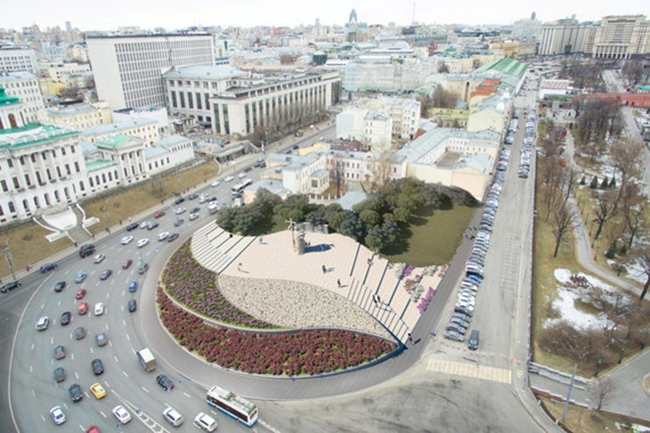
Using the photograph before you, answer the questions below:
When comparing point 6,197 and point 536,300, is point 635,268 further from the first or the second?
point 6,197

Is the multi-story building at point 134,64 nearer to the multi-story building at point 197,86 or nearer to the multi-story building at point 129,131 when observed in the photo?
the multi-story building at point 197,86

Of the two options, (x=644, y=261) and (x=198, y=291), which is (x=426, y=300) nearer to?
(x=198, y=291)

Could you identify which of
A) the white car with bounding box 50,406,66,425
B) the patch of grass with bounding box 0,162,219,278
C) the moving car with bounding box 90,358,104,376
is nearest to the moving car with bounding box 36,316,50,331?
the moving car with bounding box 90,358,104,376

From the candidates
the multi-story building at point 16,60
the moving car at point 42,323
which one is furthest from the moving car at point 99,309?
the multi-story building at point 16,60

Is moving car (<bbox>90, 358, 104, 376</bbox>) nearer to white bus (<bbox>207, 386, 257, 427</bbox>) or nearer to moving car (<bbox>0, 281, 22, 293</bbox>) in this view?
white bus (<bbox>207, 386, 257, 427</bbox>)

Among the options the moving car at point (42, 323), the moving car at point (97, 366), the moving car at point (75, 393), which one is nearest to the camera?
the moving car at point (75, 393)

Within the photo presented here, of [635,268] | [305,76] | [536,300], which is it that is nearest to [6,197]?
[536,300]
